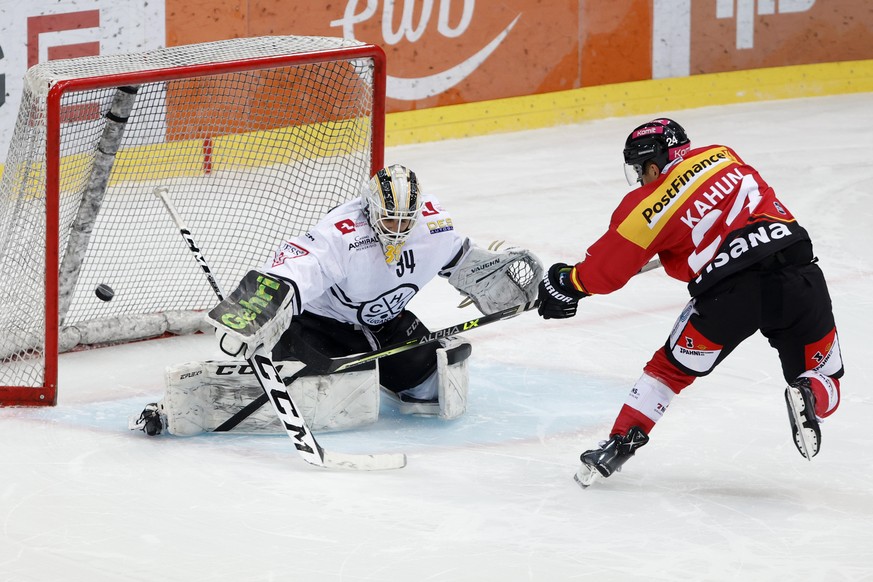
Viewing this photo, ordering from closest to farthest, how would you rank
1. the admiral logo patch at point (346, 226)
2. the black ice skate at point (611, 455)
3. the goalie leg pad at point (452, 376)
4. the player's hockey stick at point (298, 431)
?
the black ice skate at point (611, 455) → the player's hockey stick at point (298, 431) → the admiral logo patch at point (346, 226) → the goalie leg pad at point (452, 376)

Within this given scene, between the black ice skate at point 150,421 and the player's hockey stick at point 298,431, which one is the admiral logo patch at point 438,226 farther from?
the black ice skate at point 150,421

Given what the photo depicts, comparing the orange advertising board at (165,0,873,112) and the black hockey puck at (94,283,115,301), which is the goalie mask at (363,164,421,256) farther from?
the orange advertising board at (165,0,873,112)

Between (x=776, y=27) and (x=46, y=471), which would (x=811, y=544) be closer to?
(x=46, y=471)

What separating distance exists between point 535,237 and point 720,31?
2.87 m

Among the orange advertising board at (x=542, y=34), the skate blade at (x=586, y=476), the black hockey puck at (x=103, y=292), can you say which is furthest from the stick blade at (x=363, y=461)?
the orange advertising board at (x=542, y=34)

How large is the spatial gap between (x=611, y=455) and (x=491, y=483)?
1.05 feet

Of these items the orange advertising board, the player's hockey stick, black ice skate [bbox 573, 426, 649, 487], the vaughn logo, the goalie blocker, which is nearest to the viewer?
black ice skate [bbox 573, 426, 649, 487]

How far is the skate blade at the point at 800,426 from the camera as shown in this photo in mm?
3471

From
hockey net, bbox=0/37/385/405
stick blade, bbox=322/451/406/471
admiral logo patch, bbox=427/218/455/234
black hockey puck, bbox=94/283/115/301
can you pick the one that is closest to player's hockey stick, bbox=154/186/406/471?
stick blade, bbox=322/451/406/471

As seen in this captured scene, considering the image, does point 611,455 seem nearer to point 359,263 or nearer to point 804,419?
point 804,419

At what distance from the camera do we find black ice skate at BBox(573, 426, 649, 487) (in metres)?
3.59

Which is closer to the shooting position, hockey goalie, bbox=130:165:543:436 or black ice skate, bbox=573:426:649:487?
black ice skate, bbox=573:426:649:487

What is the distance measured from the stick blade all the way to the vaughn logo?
148 inches

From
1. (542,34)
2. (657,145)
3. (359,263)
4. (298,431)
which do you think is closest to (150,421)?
(298,431)
